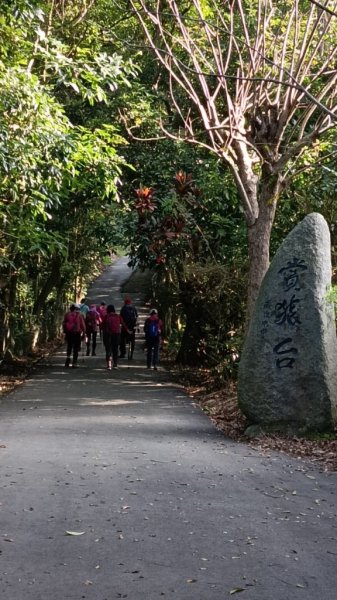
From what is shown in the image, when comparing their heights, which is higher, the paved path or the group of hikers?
the group of hikers

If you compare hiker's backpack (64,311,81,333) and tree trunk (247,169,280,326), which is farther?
hiker's backpack (64,311,81,333)

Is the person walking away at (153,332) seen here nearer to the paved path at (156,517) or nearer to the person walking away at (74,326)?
the person walking away at (74,326)

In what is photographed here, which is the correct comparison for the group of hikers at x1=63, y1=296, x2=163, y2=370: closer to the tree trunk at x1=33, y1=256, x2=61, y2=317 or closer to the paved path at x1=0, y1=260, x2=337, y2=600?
the tree trunk at x1=33, y1=256, x2=61, y2=317

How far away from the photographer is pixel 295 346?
9.92 meters

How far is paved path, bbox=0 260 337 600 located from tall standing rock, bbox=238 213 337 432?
2.74 ft

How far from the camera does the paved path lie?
4602 millimetres

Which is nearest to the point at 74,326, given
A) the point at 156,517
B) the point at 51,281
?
the point at 51,281

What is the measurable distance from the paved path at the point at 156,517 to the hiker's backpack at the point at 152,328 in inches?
356

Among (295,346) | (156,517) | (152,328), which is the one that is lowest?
(156,517)

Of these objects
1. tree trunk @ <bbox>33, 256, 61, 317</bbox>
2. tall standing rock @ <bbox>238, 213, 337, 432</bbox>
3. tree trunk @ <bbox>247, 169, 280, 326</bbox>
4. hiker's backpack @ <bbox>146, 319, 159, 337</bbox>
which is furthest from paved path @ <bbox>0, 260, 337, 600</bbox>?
tree trunk @ <bbox>33, 256, 61, 317</bbox>

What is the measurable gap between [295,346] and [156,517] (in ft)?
14.6

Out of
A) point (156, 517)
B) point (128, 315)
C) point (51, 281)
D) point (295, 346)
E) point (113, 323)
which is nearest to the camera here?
point (156, 517)

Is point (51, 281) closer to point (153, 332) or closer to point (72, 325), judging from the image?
point (72, 325)

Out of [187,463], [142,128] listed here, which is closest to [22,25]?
[142,128]
